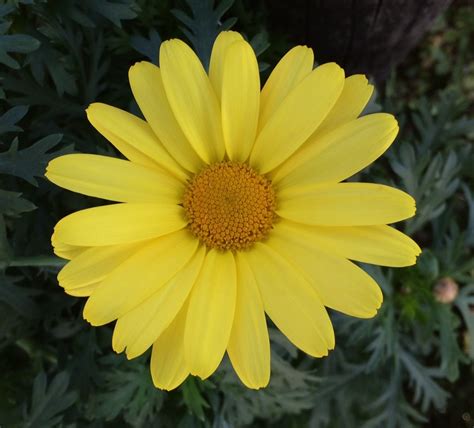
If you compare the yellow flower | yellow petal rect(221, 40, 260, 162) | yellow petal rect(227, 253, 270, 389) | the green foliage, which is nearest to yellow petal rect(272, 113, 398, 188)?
the yellow flower

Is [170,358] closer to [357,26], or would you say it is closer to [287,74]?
[287,74]

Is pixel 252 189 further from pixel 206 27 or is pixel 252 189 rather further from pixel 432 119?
pixel 432 119

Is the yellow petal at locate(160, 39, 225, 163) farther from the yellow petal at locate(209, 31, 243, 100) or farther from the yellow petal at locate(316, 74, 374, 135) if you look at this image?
the yellow petal at locate(316, 74, 374, 135)

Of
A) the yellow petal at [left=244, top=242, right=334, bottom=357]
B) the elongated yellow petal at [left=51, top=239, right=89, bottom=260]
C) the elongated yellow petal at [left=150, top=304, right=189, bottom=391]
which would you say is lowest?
the elongated yellow petal at [left=150, top=304, right=189, bottom=391]

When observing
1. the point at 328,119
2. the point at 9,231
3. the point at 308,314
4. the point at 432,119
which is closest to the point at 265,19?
the point at 432,119

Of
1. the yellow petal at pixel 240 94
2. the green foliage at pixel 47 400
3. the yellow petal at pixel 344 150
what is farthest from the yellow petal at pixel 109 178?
the green foliage at pixel 47 400
